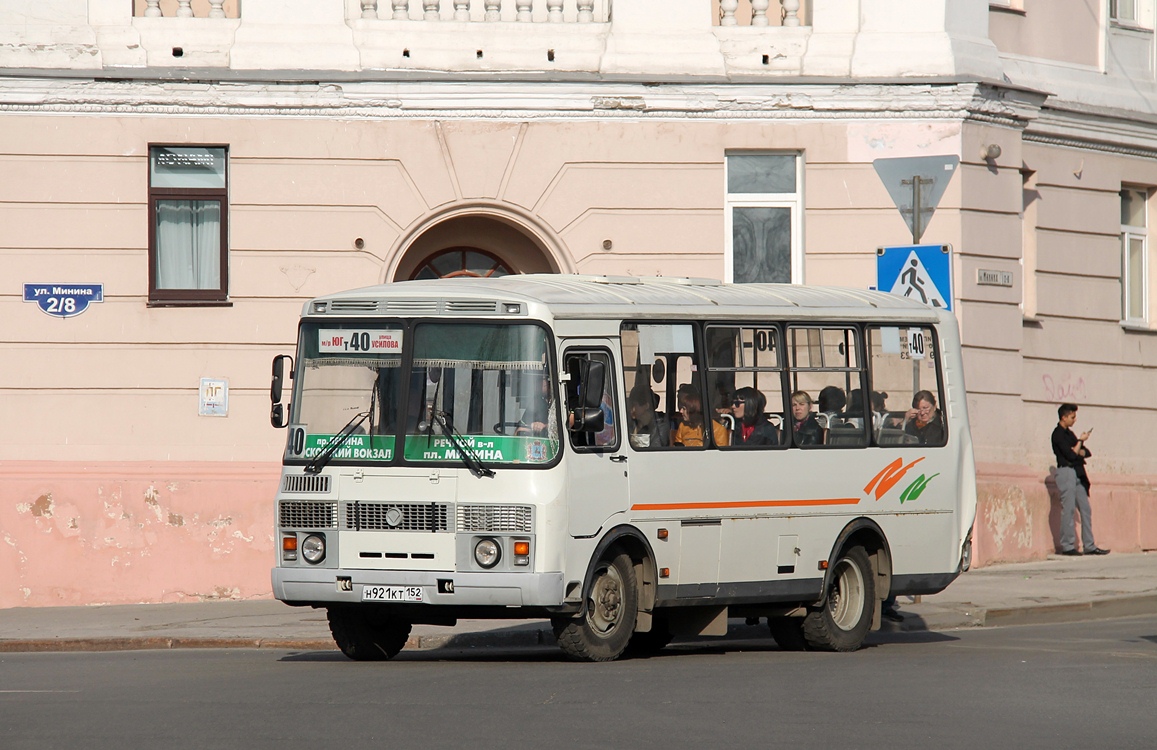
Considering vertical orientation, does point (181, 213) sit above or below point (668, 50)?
below

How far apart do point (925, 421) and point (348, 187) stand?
7403mm

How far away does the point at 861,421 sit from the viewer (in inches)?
572

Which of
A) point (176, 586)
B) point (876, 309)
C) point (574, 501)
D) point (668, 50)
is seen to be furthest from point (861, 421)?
point (176, 586)

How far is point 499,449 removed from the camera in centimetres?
1221

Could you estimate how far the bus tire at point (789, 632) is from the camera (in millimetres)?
14352

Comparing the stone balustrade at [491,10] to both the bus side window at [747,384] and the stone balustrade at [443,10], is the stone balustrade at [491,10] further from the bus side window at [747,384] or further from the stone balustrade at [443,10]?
the bus side window at [747,384]

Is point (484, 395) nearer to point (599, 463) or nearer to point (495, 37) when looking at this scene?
point (599, 463)

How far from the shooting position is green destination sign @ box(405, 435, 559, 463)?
12188mm

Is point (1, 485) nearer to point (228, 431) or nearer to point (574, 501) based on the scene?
point (228, 431)

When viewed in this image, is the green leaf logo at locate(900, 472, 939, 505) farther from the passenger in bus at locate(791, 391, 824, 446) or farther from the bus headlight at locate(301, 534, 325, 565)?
the bus headlight at locate(301, 534, 325, 565)

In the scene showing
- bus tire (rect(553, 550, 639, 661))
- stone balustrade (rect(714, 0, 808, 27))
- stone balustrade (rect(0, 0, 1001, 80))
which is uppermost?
stone balustrade (rect(714, 0, 808, 27))

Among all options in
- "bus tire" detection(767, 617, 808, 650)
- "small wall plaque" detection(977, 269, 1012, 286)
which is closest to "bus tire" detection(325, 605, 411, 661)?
"bus tire" detection(767, 617, 808, 650)

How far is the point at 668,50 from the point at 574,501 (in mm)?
8853

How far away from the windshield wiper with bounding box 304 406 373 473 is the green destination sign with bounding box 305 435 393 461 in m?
0.03
